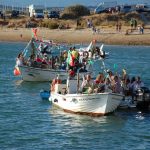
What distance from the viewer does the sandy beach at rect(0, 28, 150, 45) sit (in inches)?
2881

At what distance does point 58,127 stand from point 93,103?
2101 mm

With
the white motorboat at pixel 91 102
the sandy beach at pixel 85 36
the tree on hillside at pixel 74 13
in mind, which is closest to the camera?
the white motorboat at pixel 91 102

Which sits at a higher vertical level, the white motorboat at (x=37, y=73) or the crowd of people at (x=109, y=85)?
the crowd of people at (x=109, y=85)

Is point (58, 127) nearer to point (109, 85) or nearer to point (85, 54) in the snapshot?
point (109, 85)

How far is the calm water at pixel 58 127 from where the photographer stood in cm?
2389

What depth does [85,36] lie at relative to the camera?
7456cm

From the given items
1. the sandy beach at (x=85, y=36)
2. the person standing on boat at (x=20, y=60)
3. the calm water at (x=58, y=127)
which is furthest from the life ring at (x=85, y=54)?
the sandy beach at (x=85, y=36)

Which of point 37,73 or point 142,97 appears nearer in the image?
point 142,97

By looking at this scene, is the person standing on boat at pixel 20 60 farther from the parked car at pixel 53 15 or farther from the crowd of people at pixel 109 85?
the parked car at pixel 53 15

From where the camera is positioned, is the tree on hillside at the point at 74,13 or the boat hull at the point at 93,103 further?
the tree on hillside at the point at 74,13

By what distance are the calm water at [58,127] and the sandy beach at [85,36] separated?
121 ft

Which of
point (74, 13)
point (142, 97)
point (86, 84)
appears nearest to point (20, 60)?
point (86, 84)

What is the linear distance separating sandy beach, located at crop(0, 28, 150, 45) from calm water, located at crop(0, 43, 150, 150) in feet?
121

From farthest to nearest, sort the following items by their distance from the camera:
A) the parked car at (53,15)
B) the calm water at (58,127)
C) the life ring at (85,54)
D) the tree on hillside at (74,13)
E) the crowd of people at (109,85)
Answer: the parked car at (53,15) < the tree on hillside at (74,13) < the life ring at (85,54) < the crowd of people at (109,85) < the calm water at (58,127)
